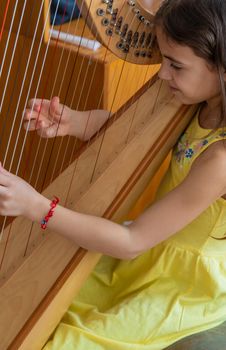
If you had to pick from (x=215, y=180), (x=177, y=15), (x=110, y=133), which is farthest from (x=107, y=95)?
(x=215, y=180)

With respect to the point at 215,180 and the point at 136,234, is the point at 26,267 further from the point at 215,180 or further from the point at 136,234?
the point at 215,180

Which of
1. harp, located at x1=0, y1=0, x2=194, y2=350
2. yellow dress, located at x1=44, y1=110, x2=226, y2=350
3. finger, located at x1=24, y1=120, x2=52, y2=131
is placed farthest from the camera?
finger, located at x1=24, y1=120, x2=52, y2=131

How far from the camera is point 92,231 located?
99 cm

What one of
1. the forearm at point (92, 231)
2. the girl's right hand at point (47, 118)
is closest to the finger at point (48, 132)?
the girl's right hand at point (47, 118)

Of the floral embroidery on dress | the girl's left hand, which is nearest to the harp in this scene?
the floral embroidery on dress

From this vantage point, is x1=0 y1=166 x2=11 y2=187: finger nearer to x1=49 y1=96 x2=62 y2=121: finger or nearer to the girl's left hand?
the girl's left hand

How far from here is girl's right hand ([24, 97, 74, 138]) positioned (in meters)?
1.14

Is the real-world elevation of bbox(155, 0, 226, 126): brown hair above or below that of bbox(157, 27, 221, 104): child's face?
above

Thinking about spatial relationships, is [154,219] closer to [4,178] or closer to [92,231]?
[92,231]

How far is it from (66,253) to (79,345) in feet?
0.56

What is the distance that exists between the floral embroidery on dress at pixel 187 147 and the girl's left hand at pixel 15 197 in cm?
41

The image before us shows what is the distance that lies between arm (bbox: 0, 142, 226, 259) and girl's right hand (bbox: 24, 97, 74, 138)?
9.5 inches

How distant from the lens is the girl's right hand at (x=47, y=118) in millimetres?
1139

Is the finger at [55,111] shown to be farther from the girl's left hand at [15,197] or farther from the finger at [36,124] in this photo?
the girl's left hand at [15,197]
